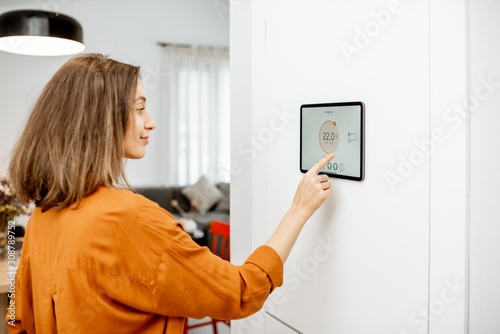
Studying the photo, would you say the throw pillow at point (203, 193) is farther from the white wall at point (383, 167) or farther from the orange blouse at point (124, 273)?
the orange blouse at point (124, 273)

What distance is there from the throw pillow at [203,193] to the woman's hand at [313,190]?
4.30 metres

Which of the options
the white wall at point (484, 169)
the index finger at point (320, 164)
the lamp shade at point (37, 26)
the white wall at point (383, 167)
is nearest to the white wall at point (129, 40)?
the lamp shade at point (37, 26)

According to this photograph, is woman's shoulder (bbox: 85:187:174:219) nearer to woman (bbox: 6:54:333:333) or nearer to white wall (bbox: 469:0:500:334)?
woman (bbox: 6:54:333:333)

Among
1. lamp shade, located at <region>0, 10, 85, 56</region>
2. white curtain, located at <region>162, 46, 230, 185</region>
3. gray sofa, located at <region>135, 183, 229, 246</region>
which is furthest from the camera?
white curtain, located at <region>162, 46, 230, 185</region>

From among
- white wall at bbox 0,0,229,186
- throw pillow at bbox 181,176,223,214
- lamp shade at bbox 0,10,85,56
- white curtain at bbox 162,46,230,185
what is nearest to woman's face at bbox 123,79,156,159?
lamp shade at bbox 0,10,85,56

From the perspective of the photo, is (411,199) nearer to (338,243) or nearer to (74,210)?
(338,243)

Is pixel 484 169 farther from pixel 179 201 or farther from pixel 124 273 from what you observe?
pixel 179 201

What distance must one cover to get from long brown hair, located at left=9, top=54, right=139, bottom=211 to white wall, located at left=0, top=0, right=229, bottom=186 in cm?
419

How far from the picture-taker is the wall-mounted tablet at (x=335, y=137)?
0.90 meters

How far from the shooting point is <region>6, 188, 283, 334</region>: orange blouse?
789mm

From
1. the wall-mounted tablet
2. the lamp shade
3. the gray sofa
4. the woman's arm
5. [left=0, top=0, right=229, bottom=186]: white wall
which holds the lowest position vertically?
the gray sofa

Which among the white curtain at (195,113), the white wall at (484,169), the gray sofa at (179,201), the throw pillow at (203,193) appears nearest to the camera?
the white wall at (484,169)

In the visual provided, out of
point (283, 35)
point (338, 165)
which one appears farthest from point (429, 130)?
point (283, 35)

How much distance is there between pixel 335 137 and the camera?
95 centimetres
